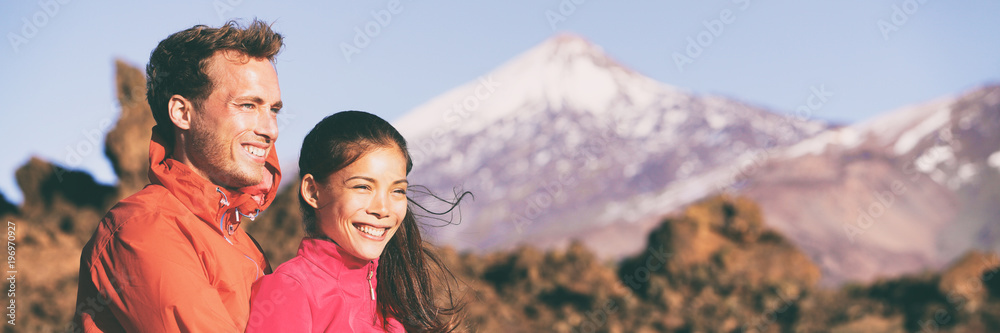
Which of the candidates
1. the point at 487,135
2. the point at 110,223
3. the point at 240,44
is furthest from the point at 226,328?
the point at 487,135

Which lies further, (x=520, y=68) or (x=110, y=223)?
(x=520, y=68)

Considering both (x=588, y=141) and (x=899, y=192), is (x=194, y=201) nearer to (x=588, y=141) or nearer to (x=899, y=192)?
(x=899, y=192)

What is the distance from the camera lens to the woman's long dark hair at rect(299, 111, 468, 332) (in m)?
2.65

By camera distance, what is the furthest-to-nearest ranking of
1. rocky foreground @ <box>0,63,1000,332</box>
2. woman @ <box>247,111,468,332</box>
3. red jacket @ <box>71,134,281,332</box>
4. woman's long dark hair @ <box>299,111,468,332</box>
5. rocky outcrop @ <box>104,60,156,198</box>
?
rocky foreground @ <box>0,63,1000,332</box> < rocky outcrop @ <box>104,60,156,198</box> < woman's long dark hair @ <box>299,111,468,332</box> < woman @ <box>247,111,468,332</box> < red jacket @ <box>71,134,281,332</box>

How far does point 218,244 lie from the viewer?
8.09 feet

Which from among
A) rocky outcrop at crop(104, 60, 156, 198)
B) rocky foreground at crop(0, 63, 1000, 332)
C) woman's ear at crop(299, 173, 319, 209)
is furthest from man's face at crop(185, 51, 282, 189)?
rocky foreground at crop(0, 63, 1000, 332)

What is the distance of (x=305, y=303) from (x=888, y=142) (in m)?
155

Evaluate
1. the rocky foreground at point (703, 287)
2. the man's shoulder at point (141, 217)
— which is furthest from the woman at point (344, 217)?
the rocky foreground at point (703, 287)

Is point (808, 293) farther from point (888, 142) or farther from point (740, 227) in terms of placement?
point (888, 142)

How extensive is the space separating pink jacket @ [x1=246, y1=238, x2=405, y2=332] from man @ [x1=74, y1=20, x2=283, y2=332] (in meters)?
0.07

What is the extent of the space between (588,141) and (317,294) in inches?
6511

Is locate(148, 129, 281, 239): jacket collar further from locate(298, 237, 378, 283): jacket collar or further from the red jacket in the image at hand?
locate(298, 237, 378, 283): jacket collar

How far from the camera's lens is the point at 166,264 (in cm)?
221

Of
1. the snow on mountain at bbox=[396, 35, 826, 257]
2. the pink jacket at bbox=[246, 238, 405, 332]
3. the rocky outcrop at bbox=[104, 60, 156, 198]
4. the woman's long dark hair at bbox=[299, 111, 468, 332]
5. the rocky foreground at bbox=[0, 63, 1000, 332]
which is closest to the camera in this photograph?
the pink jacket at bbox=[246, 238, 405, 332]
